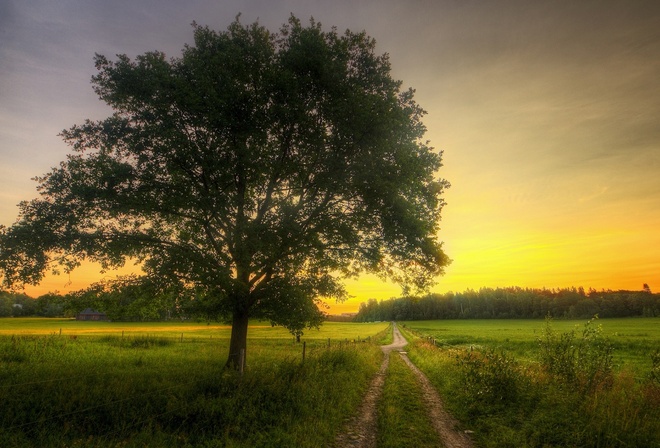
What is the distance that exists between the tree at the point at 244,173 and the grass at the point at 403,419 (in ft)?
15.0

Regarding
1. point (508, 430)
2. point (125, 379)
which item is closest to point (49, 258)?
point (125, 379)

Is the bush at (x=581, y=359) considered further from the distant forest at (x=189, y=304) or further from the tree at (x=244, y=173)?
the tree at (x=244, y=173)

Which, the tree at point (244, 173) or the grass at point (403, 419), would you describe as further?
the tree at point (244, 173)

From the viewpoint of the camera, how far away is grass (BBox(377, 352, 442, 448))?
8.38 metres

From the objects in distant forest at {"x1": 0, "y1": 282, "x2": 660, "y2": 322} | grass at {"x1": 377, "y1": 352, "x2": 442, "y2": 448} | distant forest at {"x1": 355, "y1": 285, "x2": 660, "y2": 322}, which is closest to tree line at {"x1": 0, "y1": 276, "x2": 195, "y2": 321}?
distant forest at {"x1": 0, "y1": 282, "x2": 660, "y2": 322}

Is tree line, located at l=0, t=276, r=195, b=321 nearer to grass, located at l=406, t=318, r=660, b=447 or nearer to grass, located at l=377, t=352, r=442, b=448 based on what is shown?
grass, located at l=377, t=352, r=442, b=448

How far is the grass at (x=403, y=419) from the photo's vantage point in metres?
8.38

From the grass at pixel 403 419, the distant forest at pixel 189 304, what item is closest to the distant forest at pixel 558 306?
the distant forest at pixel 189 304

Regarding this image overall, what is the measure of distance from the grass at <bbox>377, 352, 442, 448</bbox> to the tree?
4562 millimetres

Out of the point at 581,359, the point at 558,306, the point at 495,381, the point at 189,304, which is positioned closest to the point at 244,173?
the point at 189,304

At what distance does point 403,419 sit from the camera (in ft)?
33.5

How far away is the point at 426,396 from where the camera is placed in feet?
44.8

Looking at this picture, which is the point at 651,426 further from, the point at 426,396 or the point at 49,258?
the point at 49,258

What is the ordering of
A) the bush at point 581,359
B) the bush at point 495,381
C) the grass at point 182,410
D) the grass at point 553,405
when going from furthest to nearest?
the bush at point 495,381 → the bush at point 581,359 → the grass at point 553,405 → the grass at point 182,410
